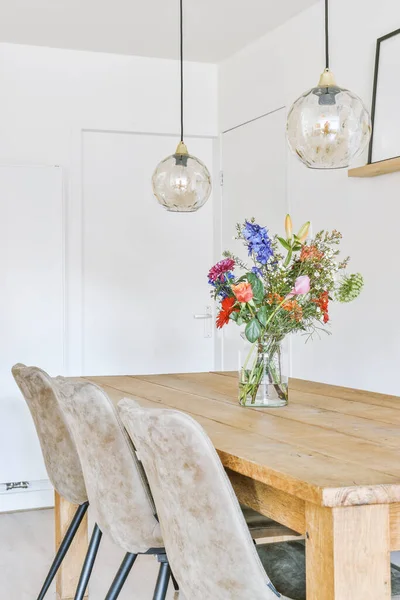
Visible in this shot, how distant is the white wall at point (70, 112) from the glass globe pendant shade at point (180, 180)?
1622mm

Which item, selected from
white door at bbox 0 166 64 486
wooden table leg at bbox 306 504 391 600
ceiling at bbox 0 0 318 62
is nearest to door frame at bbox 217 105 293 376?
ceiling at bbox 0 0 318 62

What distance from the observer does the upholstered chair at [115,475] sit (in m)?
2.10

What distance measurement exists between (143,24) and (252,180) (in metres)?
1.09

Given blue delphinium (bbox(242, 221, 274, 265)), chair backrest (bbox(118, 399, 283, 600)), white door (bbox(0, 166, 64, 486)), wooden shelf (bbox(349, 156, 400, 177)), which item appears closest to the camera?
chair backrest (bbox(118, 399, 283, 600))

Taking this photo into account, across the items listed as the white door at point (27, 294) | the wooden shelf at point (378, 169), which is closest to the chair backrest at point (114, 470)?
the wooden shelf at point (378, 169)

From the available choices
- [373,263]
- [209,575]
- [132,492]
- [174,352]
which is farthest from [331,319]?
[209,575]

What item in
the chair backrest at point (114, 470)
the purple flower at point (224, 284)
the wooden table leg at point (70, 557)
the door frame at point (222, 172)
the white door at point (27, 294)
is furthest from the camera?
the white door at point (27, 294)

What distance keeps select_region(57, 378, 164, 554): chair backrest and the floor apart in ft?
3.87

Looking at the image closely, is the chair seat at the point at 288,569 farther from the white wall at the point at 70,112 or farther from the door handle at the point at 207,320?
→ the door handle at the point at 207,320

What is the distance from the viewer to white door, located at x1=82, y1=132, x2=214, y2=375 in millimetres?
4863

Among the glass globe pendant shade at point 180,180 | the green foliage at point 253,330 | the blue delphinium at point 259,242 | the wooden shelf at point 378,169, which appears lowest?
the green foliage at point 253,330

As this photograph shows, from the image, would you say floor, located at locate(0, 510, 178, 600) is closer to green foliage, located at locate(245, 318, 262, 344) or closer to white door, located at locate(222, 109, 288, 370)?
green foliage, located at locate(245, 318, 262, 344)

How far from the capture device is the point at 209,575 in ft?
5.31

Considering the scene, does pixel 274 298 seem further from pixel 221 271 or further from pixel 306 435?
pixel 306 435
